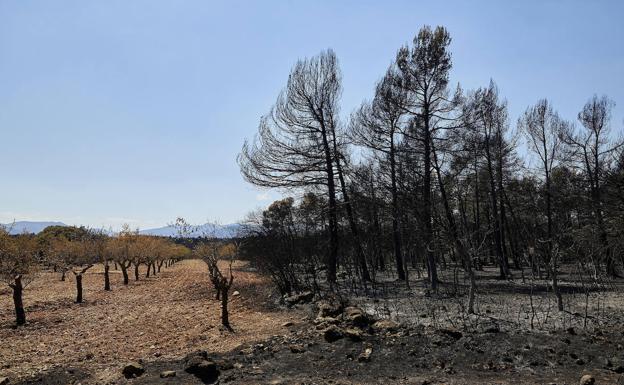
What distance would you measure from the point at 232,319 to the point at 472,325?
8.62 m

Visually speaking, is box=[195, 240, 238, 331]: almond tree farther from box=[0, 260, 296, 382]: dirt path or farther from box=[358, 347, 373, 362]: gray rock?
box=[358, 347, 373, 362]: gray rock

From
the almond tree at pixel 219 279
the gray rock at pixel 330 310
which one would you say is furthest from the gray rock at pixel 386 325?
the almond tree at pixel 219 279

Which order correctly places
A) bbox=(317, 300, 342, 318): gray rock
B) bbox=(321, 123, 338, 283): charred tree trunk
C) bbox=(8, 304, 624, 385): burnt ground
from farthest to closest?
bbox=(321, 123, 338, 283): charred tree trunk < bbox=(317, 300, 342, 318): gray rock < bbox=(8, 304, 624, 385): burnt ground

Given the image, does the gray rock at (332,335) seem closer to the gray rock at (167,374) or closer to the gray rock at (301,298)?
the gray rock at (167,374)

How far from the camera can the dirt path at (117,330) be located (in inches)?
398

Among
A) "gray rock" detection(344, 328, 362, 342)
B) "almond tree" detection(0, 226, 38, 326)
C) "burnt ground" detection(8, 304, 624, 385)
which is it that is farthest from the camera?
"almond tree" detection(0, 226, 38, 326)

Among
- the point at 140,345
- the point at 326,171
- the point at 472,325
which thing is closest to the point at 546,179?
the point at 326,171

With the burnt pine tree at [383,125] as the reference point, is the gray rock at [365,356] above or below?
below

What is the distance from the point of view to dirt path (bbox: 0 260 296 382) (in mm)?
10102

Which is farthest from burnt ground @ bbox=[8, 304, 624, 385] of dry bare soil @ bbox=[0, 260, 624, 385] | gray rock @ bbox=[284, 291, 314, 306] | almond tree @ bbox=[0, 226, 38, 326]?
almond tree @ bbox=[0, 226, 38, 326]

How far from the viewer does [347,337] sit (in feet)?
30.5

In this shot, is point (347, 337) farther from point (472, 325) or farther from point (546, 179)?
point (546, 179)

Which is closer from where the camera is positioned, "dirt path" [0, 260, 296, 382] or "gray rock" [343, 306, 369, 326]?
"dirt path" [0, 260, 296, 382]

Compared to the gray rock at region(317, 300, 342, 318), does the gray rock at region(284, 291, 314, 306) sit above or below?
below
